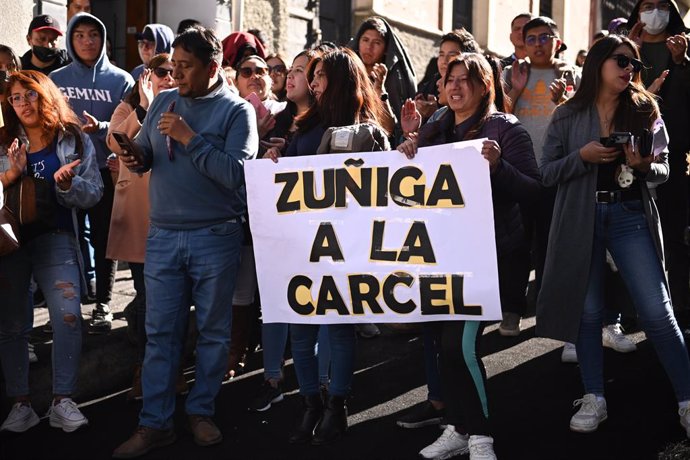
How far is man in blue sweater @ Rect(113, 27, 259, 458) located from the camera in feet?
16.6

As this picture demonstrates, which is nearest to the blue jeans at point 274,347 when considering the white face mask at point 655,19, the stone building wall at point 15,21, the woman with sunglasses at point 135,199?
the woman with sunglasses at point 135,199

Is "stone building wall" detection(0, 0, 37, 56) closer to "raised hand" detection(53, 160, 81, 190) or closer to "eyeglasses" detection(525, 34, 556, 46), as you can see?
"raised hand" detection(53, 160, 81, 190)

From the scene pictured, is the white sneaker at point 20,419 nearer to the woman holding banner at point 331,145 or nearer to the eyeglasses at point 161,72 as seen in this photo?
the woman holding banner at point 331,145

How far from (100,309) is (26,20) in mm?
3366

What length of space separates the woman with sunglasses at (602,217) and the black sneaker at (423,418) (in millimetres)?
705

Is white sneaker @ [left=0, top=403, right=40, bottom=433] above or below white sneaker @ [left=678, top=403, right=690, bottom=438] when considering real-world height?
below

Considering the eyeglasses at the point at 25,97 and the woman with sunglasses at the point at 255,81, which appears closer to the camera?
the eyeglasses at the point at 25,97

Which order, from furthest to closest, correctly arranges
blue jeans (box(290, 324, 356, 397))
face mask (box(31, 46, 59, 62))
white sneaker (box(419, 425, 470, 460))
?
face mask (box(31, 46, 59, 62))
blue jeans (box(290, 324, 356, 397))
white sneaker (box(419, 425, 470, 460))

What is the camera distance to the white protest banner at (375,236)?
15.5ft

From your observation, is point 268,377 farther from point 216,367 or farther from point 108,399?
point 108,399

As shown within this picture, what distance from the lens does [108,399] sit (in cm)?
594

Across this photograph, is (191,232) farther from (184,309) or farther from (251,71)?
(251,71)

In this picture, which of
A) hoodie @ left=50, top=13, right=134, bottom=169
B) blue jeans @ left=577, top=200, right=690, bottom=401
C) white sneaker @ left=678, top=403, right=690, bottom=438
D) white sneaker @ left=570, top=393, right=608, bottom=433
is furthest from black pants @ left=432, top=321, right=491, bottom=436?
hoodie @ left=50, top=13, right=134, bottom=169

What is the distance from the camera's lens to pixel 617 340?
6.63 m
